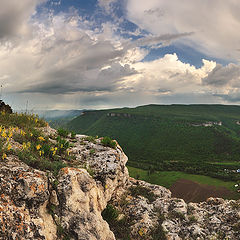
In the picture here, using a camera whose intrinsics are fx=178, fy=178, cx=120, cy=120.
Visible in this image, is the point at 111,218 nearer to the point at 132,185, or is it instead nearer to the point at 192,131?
the point at 132,185

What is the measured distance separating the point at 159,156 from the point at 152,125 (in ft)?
197

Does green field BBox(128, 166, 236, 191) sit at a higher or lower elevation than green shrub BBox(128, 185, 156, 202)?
lower

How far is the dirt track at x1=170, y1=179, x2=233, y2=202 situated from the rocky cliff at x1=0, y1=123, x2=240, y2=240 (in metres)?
44.8

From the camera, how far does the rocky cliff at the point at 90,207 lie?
5402mm

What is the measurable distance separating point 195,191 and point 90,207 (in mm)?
59295

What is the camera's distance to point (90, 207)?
22.5 feet

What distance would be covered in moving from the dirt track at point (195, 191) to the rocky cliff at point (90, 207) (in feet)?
147

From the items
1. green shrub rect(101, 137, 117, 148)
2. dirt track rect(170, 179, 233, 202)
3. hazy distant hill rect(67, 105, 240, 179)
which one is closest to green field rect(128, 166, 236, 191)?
dirt track rect(170, 179, 233, 202)

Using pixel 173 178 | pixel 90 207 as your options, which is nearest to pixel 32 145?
pixel 90 207

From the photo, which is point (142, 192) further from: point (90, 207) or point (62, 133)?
point (62, 133)

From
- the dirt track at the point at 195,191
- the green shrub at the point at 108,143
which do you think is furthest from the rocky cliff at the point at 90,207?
the dirt track at the point at 195,191

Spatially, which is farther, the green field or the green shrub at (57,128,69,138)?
the green field

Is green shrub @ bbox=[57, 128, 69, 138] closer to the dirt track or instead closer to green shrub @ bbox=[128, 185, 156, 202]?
green shrub @ bbox=[128, 185, 156, 202]

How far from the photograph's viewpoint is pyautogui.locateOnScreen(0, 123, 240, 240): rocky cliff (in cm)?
540
